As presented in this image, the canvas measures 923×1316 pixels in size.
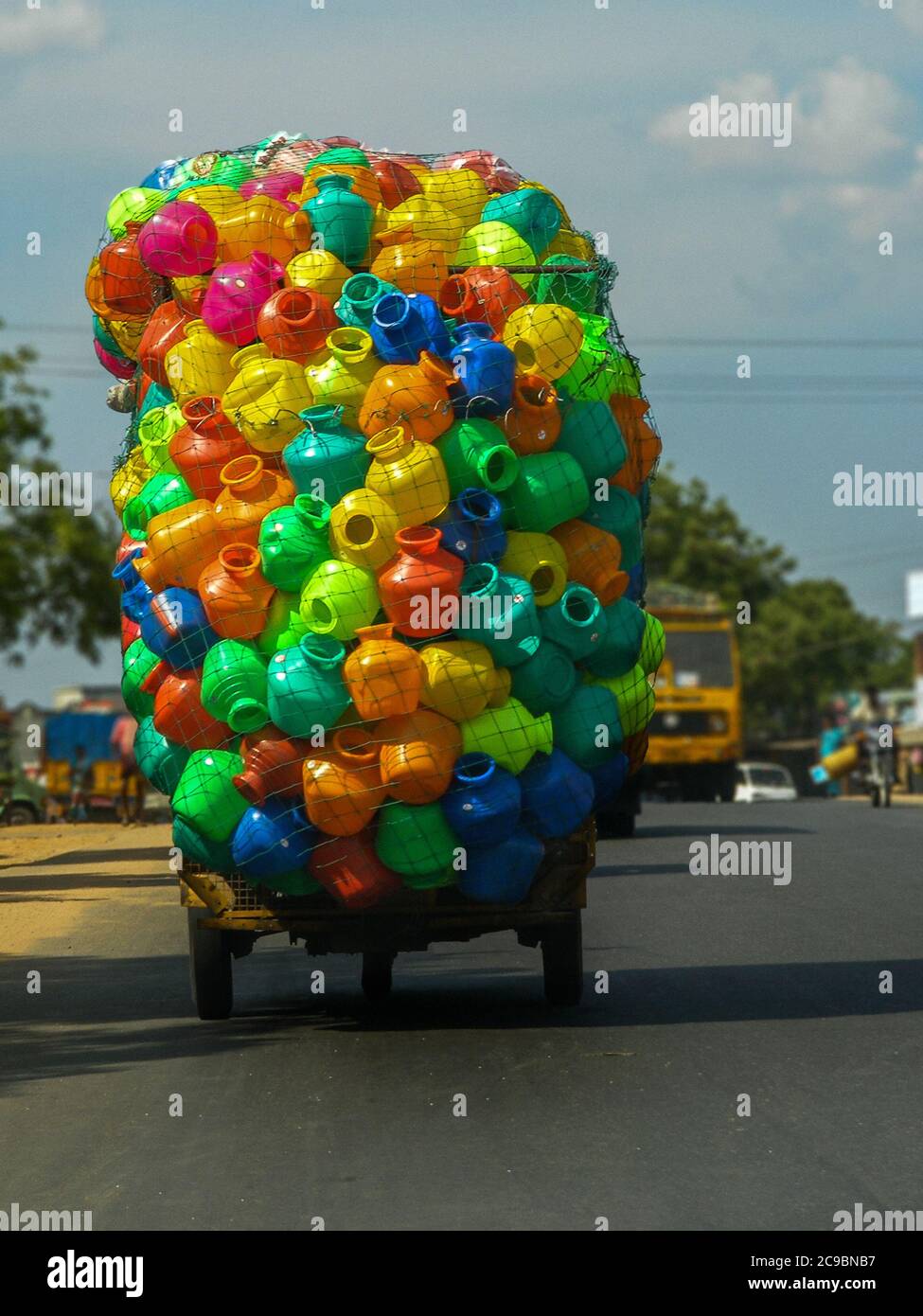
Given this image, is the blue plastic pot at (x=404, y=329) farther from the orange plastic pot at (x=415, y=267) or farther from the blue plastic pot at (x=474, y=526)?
the blue plastic pot at (x=474, y=526)

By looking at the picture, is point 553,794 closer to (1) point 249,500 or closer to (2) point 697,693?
(1) point 249,500

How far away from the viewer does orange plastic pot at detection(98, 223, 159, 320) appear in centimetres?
1141

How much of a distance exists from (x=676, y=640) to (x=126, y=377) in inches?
1015

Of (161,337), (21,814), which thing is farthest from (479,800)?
(21,814)

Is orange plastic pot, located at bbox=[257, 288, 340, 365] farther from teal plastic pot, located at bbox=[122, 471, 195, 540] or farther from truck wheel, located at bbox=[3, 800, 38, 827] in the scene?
truck wheel, located at bbox=[3, 800, 38, 827]

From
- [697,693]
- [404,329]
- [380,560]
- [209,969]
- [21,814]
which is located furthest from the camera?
[21,814]

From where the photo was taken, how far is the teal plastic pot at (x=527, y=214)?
35.4 ft

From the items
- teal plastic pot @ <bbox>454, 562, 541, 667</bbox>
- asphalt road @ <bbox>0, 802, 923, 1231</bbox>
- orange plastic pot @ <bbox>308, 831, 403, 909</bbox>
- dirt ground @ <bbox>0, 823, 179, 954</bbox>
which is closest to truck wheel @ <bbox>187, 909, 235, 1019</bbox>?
asphalt road @ <bbox>0, 802, 923, 1231</bbox>

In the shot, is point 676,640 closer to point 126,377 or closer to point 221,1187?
point 126,377

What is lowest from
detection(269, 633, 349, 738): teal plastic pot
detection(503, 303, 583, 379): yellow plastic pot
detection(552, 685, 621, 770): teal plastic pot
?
detection(552, 685, 621, 770): teal plastic pot

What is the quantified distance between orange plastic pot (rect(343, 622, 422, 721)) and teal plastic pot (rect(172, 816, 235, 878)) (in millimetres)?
1086

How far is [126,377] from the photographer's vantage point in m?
12.3

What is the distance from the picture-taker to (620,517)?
1060cm

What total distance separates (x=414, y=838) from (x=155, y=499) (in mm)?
2202
